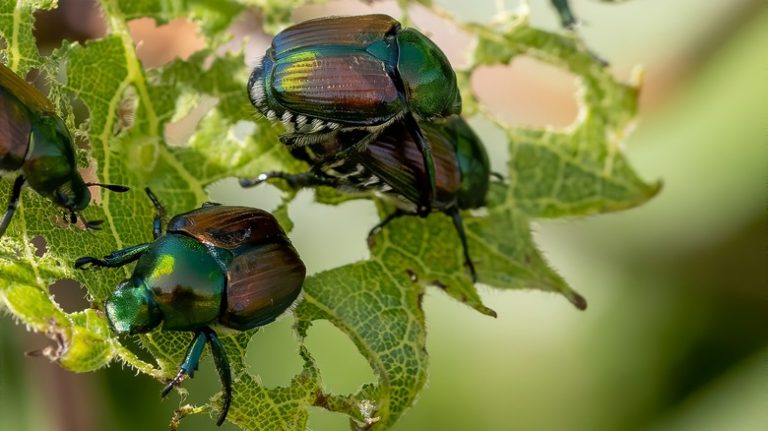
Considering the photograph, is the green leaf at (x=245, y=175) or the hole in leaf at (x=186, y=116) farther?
the hole in leaf at (x=186, y=116)

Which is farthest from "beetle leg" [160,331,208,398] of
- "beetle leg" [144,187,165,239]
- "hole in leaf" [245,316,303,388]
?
"beetle leg" [144,187,165,239]

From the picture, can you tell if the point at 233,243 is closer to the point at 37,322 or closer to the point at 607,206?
the point at 37,322

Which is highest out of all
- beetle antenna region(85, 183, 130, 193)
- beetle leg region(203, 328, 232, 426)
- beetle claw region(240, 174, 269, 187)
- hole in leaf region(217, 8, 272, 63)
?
hole in leaf region(217, 8, 272, 63)

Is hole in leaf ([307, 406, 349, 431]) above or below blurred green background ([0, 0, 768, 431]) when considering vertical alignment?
below

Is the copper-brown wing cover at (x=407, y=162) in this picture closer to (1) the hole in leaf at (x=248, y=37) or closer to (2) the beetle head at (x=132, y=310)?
(1) the hole in leaf at (x=248, y=37)

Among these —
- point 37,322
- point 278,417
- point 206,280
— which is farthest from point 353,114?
point 37,322

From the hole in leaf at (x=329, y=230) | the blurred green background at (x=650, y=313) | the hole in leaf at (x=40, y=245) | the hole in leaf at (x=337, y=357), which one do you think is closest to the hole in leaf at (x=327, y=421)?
the blurred green background at (x=650, y=313)

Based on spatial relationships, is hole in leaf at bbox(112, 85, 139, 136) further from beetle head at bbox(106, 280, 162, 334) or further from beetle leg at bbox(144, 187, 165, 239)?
beetle head at bbox(106, 280, 162, 334)
